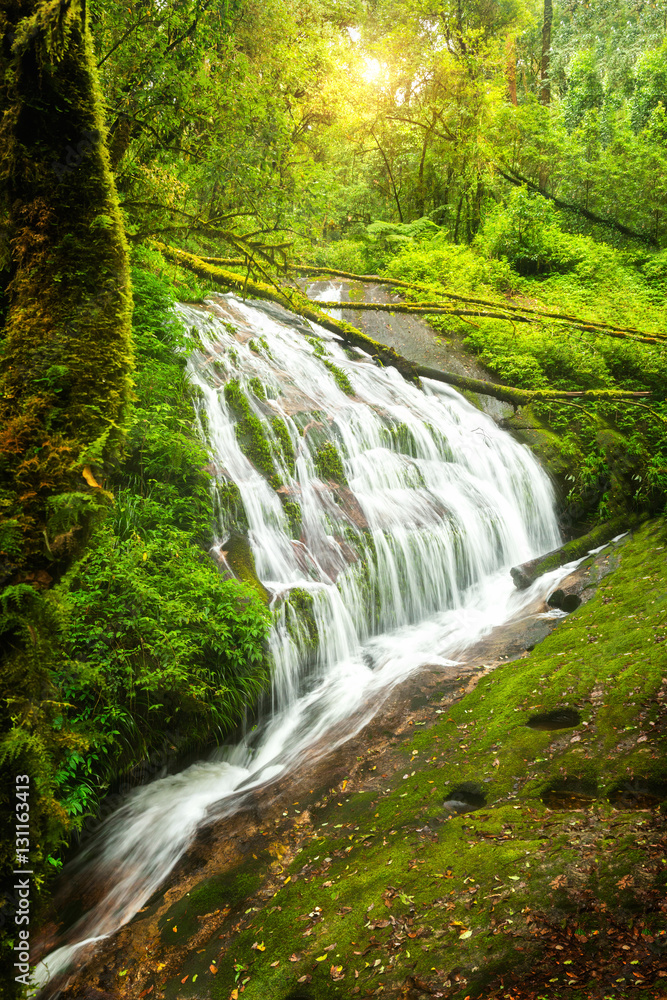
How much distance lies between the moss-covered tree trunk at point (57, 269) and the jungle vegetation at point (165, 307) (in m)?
0.01

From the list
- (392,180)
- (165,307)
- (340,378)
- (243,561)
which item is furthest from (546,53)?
(243,561)

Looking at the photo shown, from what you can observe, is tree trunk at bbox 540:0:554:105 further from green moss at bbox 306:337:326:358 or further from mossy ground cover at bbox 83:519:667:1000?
mossy ground cover at bbox 83:519:667:1000

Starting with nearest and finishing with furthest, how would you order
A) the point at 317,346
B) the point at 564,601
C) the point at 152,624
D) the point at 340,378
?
the point at 152,624
the point at 564,601
the point at 340,378
the point at 317,346

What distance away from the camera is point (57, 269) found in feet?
8.98

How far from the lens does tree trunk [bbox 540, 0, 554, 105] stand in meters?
24.7

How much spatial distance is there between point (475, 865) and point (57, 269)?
4090 mm

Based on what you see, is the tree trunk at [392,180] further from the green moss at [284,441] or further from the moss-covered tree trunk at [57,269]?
the moss-covered tree trunk at [57,269]

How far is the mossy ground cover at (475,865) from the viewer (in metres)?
2.71

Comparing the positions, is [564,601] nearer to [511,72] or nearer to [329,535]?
[329,535]

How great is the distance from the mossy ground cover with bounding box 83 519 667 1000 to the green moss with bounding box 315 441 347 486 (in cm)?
456

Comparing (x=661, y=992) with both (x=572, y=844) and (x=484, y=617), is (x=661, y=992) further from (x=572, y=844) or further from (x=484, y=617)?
(x=484, y=617)

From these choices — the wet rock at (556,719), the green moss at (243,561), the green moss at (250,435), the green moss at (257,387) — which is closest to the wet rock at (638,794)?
the wet rock at (556,719)

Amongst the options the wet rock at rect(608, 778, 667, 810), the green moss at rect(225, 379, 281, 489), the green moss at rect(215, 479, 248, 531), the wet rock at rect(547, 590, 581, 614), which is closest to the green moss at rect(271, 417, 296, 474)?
the green moss at rect(225, 379, 281, 489)

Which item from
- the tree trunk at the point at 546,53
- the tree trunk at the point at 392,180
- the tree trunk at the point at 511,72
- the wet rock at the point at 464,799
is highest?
the tree trunk at the point at 546,53
